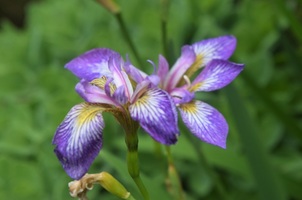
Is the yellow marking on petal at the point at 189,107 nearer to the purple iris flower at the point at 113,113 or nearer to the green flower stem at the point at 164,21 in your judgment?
the purple iris flower at the point at 113,113

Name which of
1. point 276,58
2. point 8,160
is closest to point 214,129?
point 8,160

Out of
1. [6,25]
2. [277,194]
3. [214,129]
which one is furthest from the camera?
[6,25]

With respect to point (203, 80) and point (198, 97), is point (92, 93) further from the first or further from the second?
point (198, 97)

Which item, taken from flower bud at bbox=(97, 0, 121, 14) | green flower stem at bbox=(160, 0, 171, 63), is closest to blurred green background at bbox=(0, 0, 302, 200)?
green flower stem at bbox=(160, 0, 171, 63)

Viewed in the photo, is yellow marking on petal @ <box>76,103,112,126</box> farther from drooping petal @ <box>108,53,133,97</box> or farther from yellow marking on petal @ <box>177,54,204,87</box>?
yellow marking on petal @ <box>177,54,204,87</box>

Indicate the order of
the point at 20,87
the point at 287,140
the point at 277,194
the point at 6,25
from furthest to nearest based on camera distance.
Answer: the point at 6,25 → the point at 20,87 → the point at 287,140 → the point at 277,194

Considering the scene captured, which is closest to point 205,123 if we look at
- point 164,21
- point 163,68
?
point 163,68

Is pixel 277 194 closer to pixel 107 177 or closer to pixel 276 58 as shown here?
pixel 107 177
